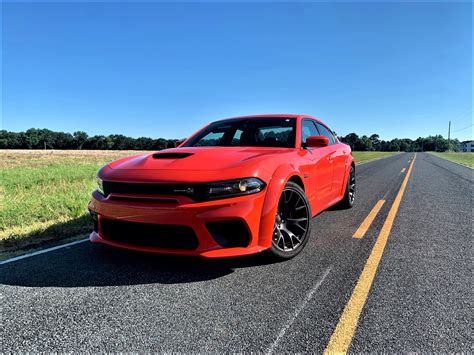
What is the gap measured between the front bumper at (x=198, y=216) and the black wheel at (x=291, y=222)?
32cm

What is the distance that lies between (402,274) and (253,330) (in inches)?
66.5

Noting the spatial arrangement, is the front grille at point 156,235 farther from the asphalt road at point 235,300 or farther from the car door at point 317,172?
the car door at point 317,172

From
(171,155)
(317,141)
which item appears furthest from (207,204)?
(317,141)

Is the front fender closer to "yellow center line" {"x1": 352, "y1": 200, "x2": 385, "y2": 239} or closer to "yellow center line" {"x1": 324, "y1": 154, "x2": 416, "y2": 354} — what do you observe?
"yellow center line" {"x1": 324, "y1": 154, "x2": 416, "y2": 354}

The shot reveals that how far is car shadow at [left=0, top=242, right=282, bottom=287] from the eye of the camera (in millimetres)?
2812

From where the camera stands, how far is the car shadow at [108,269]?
9.23 feet

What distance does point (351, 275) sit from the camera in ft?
9.63

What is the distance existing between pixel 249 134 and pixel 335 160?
5.30 ft

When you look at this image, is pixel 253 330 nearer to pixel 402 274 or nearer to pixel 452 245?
pixel 402 274

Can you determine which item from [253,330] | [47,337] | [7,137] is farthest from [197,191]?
[7,137]

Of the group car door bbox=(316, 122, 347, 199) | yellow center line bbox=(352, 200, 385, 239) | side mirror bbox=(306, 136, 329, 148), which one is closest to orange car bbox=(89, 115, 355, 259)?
side mirror bbox=(306, 136, 329, 148)

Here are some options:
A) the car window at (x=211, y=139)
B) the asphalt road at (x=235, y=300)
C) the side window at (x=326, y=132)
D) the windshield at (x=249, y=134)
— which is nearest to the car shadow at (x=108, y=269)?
the asphalt road at (x=235, y=300)

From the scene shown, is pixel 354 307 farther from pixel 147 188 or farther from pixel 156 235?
pixel 147 188

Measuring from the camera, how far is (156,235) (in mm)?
2807
